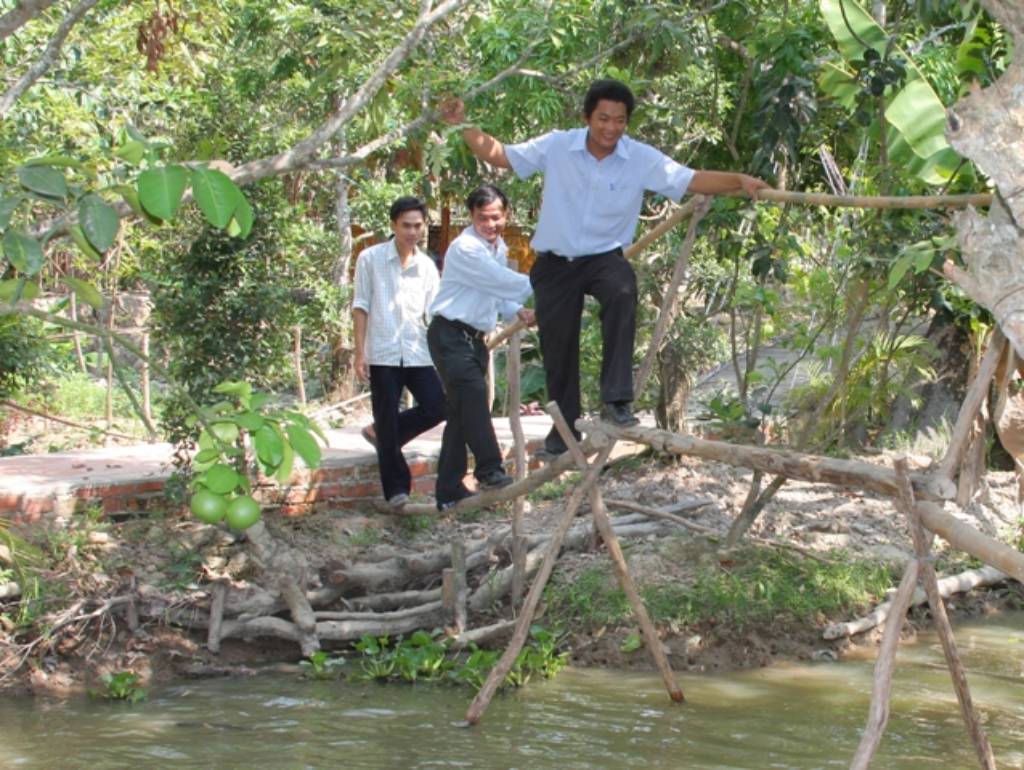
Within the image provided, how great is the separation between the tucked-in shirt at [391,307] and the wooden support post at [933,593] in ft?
9.91

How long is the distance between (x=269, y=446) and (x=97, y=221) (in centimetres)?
51

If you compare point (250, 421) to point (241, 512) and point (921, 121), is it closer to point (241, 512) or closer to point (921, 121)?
point (241, 512)

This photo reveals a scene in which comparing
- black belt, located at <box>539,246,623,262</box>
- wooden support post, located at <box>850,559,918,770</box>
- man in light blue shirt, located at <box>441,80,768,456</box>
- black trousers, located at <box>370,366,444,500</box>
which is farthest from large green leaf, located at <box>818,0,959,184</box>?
black trousers, located at <box>370,366,444,500</box>

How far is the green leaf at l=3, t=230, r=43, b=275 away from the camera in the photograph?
8.50ft

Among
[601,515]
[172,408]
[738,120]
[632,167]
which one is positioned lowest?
[601,515]

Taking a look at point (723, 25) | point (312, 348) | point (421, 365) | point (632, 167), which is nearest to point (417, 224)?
point (421, 365)

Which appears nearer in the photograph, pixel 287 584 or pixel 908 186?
pixel 287 584

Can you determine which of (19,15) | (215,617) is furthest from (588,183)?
(215,617)

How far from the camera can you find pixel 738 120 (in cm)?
738

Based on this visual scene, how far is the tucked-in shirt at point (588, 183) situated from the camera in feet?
18.4

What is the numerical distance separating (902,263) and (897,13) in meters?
3.12

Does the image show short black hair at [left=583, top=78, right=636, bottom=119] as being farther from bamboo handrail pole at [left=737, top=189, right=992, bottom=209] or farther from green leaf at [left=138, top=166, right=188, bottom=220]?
green leaf at [left=138, top=166, right=188, bottom=220]

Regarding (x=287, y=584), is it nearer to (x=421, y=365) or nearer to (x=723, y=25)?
(x=421, y=365)

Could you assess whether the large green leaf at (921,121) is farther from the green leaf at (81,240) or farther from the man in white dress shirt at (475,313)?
the green leaf at (81,240)
